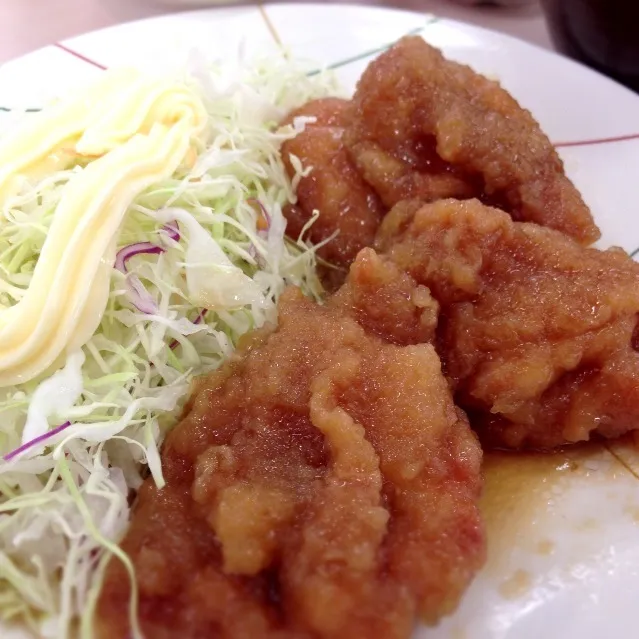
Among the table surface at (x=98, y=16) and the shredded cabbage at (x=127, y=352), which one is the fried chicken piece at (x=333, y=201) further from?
the table surface at (x=98, y=16)

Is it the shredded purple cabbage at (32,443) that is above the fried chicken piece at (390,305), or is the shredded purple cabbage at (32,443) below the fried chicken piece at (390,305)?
above

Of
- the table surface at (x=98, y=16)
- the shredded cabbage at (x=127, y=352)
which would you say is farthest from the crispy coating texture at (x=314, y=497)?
the table surface at (x=98, y=16)

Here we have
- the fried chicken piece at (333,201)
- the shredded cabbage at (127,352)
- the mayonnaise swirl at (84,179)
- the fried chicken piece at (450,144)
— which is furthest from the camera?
the fried chicken piece at (333,201)

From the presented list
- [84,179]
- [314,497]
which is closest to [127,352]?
[84,179]

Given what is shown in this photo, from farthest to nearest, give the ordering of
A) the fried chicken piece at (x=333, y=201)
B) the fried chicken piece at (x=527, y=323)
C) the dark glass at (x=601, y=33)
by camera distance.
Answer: the dark glass at (x=601, y=33) < the fried chicken piece at (x=333, y=201) < the fried chicken piece at (x=527, y=323)

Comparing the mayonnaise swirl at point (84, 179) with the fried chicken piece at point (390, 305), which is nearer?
the mayonnaise swirl at point (84, 179)

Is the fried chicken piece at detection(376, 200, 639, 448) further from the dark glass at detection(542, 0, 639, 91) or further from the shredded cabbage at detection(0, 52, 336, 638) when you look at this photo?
the dark glass at detection(542, 0, 639, 91)
